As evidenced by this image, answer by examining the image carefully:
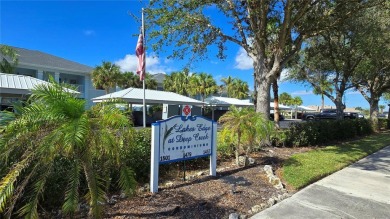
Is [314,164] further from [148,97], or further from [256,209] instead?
[148,97]

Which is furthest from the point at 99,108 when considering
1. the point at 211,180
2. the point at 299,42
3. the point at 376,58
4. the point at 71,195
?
the point at 376,58

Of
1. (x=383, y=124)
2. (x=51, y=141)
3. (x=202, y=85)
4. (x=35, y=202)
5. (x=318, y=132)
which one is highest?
(x=202, y=85)

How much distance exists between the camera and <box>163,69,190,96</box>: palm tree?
41.2 m

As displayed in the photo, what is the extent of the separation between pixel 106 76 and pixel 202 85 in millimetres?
12916

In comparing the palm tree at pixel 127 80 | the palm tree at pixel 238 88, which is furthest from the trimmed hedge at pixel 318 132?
the palm tree at pixel 238 88

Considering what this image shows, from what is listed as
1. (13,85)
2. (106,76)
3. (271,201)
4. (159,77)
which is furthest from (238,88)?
(271,201)

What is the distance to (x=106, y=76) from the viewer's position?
32375mm

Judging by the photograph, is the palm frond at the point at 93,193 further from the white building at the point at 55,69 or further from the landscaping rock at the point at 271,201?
the white building at the point at 55,69

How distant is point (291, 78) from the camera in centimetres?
2334

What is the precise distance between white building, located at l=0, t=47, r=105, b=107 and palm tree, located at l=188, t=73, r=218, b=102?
13313 mm

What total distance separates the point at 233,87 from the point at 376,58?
34639mm

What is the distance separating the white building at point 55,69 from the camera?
26134 millimetres

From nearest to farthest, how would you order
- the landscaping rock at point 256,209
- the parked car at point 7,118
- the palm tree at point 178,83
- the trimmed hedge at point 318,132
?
the parked car at point 7,118 → the landscaping rock at point 256,209 → the trimmed hedge at point 318,132 → the palm tree at point 178,83

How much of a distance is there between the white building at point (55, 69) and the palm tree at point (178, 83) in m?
12.1
